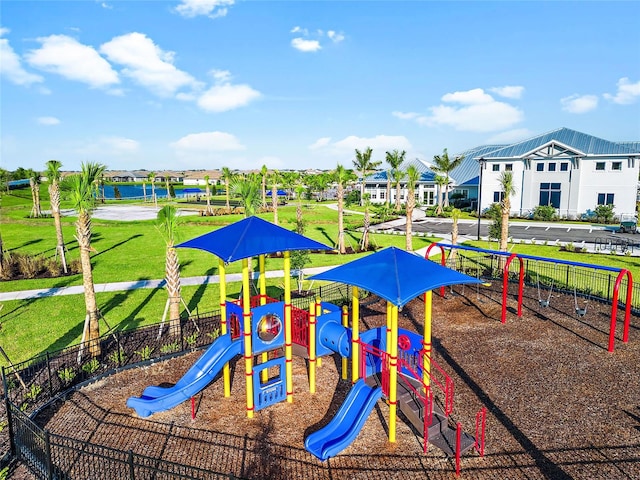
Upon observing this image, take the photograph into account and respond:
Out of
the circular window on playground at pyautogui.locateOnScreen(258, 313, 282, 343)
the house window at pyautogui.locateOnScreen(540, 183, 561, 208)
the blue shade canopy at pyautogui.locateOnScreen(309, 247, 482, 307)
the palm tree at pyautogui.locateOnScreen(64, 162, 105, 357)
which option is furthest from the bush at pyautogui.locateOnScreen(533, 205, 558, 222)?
the palm tree at pyautogui.locateOnScreen(64, 162, 105, 357)

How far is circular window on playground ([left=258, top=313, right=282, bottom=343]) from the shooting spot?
432 inches

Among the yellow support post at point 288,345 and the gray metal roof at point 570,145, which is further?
the gray metal roof at point 570,145

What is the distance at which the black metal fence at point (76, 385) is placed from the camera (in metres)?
8.26

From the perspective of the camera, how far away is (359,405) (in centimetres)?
930

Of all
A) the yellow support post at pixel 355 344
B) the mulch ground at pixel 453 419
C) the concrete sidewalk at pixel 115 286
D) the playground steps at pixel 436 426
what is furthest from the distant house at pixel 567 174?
the playground steps at pixel 436 426

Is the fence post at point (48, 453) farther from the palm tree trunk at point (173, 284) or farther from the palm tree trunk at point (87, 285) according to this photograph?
the palm tree trunk at point (173, 284)

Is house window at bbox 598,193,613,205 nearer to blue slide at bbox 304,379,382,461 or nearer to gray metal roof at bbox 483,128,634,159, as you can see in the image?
gray metal roof at bbox 483,128,634,159

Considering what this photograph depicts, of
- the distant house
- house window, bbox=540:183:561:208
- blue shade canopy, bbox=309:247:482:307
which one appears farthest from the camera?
house window, bbox=540:183:561:208

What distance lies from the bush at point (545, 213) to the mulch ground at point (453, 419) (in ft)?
128

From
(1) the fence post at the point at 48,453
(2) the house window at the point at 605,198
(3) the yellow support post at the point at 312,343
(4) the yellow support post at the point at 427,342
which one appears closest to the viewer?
(1) the fence post at the point at 48,453

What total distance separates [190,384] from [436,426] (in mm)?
5650

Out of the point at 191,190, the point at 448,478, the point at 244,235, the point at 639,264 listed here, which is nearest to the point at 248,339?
the point at 244,235

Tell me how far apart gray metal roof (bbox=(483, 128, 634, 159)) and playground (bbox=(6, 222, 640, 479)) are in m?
44.1

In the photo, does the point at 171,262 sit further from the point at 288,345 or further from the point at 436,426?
the point at 436,426
